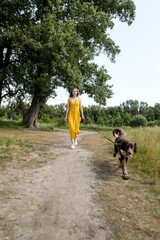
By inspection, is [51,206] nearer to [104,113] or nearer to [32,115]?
[32,115]

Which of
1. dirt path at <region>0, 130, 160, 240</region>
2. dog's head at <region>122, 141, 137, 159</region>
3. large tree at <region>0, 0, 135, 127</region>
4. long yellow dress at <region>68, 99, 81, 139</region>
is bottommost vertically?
dirt path at <region>0, 130, 160, 240</region>

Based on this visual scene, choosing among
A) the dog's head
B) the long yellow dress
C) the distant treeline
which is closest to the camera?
the dog's head

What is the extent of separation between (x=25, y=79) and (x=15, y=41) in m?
3.54

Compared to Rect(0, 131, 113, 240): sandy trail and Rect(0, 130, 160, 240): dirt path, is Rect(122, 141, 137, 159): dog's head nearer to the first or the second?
Rect(0, 130, 160, 240): dirt path

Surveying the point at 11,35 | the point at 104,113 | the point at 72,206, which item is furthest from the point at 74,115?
the point at 104,113

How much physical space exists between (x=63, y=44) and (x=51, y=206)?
1191cm

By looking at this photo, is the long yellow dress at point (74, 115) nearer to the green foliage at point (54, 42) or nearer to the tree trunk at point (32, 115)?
the green foliage at point (54, 42)

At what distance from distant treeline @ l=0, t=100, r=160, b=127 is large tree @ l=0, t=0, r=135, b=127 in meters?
4.66

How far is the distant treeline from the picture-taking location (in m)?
22.5

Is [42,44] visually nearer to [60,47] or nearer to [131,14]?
[60,47]

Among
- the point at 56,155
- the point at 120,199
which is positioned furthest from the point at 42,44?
the point at 120,199

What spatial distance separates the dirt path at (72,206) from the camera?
2.20 metres

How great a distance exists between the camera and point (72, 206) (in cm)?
286

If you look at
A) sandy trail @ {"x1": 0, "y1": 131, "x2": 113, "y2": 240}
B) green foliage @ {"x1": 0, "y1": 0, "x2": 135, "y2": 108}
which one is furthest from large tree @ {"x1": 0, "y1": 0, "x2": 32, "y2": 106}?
sandy trail @ {"x1": 0, "y1": 131, "x2": 113, "y2": 240}
